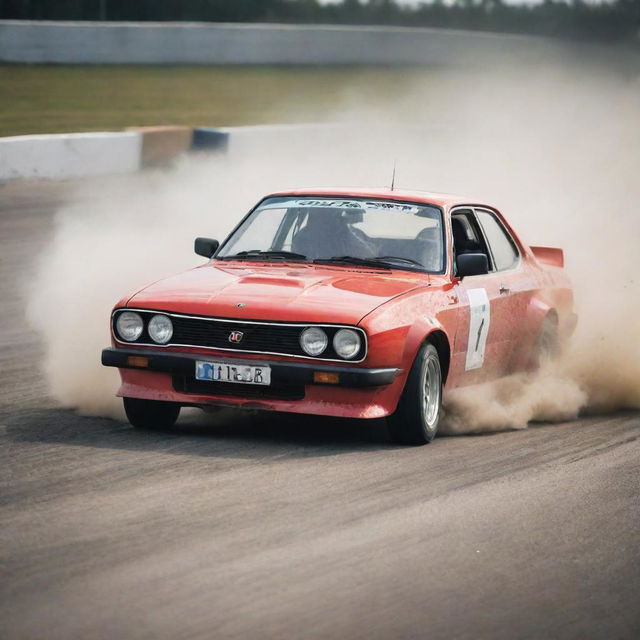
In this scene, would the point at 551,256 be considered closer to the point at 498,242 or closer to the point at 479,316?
the point at 498,242

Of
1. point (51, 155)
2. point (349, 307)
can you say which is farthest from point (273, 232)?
point (51, 155)

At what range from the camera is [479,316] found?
27.8ft

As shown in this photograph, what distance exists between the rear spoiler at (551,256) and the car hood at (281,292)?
2.39 meters

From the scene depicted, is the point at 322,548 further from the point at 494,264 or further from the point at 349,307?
the point at 494,264

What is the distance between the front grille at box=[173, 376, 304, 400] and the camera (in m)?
7.38

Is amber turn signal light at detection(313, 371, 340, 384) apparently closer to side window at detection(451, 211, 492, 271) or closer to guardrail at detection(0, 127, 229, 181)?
side window at detection(451, 211, 492, 271)

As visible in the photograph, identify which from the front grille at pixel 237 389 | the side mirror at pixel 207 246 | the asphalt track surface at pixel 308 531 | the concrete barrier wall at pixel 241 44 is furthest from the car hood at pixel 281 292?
the concrete barrier wall at pixel 241 44

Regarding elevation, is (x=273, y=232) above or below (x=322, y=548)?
above

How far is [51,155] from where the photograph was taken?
1981 centimetres

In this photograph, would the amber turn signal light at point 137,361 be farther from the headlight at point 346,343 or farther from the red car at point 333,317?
the headlight at point 346,343

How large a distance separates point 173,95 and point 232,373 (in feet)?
73.3

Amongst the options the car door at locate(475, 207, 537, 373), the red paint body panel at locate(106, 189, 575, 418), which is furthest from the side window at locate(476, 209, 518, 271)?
the red paint body panel at locate(106, 189, 575, 418)

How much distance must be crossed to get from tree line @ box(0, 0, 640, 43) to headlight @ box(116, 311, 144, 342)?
2410 cm

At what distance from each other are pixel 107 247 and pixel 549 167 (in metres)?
12.3
